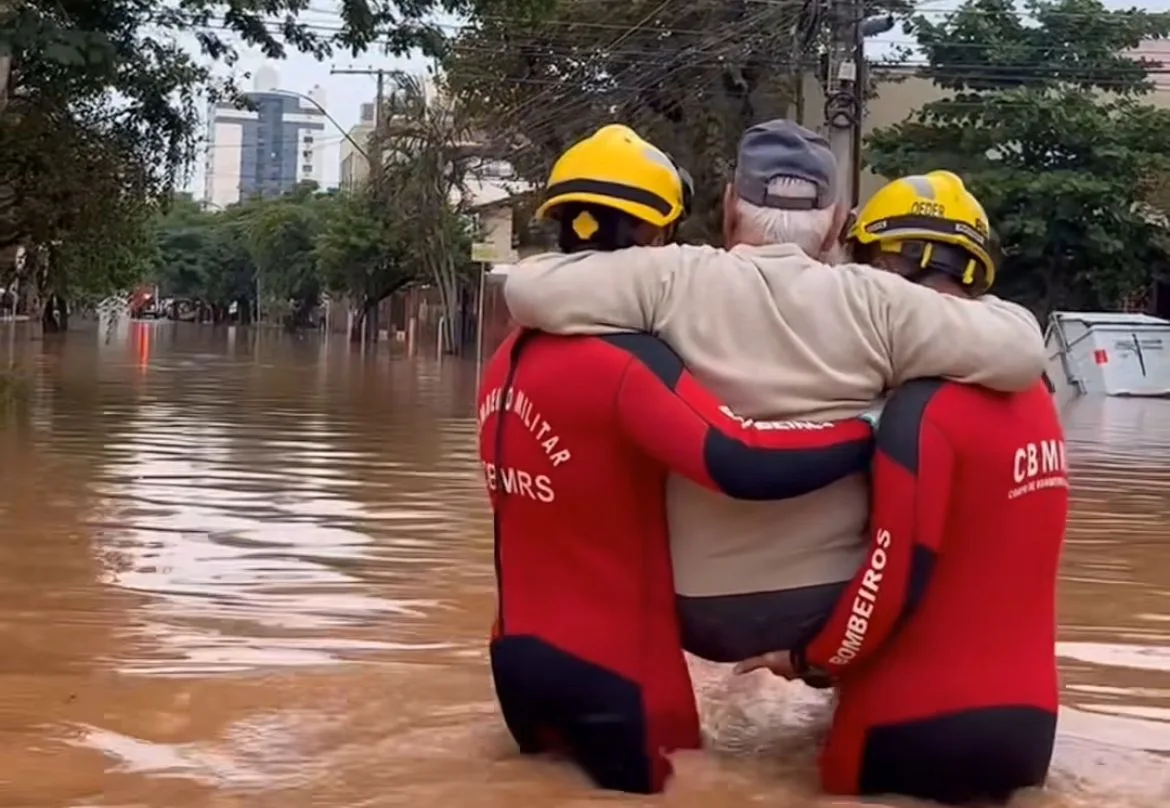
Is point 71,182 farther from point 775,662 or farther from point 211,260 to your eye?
point 211,260

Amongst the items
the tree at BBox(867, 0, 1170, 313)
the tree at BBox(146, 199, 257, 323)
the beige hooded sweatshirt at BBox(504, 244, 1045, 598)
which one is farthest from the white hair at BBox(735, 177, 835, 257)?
the tree at BBox(146, 199, 257, 323)

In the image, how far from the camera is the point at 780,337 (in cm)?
352

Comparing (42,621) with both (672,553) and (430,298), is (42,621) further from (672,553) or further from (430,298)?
(430,298)

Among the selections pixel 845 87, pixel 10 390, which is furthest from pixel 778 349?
pixel 845 87

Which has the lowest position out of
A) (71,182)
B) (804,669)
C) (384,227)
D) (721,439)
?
(804,669)

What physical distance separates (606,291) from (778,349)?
1.15 feet

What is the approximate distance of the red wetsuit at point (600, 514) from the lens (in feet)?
11.1

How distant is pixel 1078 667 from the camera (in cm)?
573

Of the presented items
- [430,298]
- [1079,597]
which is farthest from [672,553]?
[430,298]

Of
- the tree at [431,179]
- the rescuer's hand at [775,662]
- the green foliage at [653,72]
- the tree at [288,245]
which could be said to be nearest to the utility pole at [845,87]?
the green foliage at [653,72]

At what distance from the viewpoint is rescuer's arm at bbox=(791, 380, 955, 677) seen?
11.1 feet

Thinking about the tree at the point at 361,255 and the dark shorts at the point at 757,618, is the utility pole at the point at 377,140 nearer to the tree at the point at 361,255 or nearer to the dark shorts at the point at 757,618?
the tree at the point at 361,255

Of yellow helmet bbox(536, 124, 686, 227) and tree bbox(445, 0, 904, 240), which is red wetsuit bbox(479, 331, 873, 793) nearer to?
yellow helmet bbox(536, 124, 686, 227)

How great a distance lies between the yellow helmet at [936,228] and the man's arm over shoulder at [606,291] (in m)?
0.42
